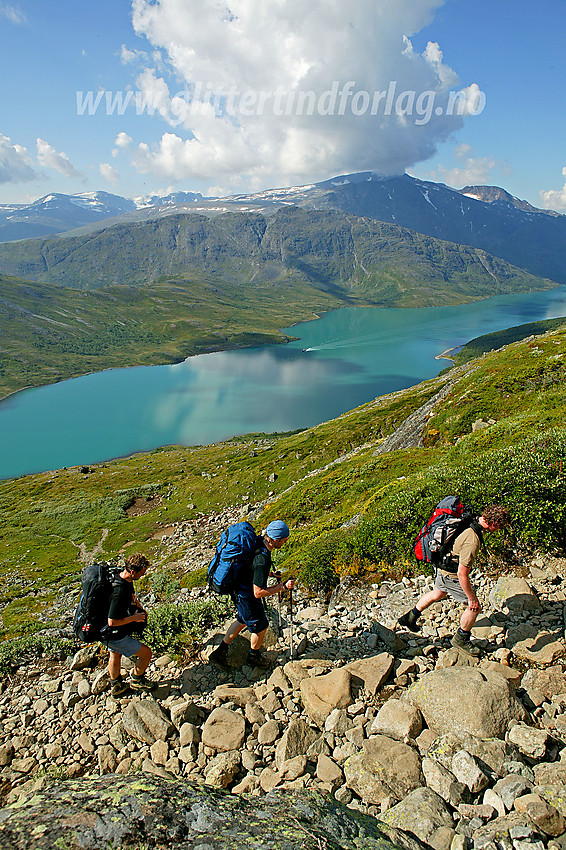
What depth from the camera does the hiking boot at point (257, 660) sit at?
8.53 meters

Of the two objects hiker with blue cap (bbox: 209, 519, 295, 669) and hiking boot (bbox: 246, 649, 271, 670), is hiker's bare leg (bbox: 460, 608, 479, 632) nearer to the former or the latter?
hiker with blue cap (bbox: 209, 519, 295, 669)

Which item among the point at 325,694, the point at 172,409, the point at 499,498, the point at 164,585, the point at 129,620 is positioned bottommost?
the point at 172,409

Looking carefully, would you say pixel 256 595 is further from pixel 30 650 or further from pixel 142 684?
pixel 30 650

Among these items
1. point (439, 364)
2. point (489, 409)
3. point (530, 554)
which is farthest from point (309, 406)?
point (530, 554)

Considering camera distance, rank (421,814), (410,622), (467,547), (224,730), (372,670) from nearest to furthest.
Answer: (421,814) < (224,730) < (372,670) < (467,547) < (410,622)

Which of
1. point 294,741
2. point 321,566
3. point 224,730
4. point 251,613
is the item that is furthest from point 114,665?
point 321,566

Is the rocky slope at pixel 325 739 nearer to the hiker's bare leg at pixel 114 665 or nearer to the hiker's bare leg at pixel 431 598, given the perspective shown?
the hiker's bare leg at pixel 114 665

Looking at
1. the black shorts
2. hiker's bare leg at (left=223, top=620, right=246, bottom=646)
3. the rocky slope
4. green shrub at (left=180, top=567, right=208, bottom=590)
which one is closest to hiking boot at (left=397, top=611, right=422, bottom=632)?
the rocky slope

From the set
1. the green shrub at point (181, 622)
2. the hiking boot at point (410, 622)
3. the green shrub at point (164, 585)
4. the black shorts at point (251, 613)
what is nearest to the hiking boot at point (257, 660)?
the black shorts at point (251, 613)

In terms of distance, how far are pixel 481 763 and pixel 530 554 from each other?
544 centimetres

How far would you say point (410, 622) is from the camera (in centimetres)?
875

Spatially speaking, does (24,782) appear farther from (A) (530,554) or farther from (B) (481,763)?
(A) (530,554)

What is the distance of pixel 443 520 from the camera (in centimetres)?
816

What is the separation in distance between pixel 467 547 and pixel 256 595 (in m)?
3.99
